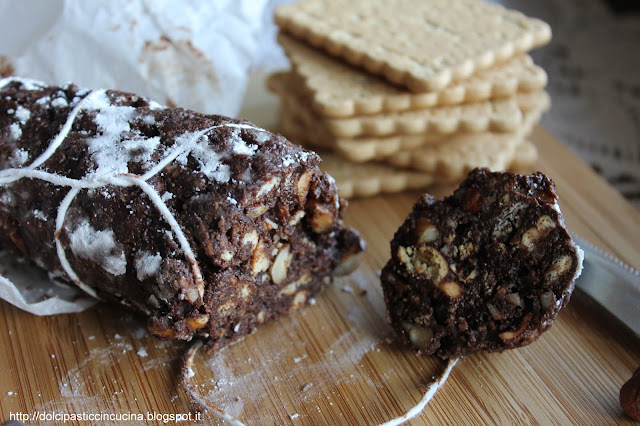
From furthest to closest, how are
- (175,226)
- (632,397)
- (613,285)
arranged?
(613,285) → (632,397) → (175,226)

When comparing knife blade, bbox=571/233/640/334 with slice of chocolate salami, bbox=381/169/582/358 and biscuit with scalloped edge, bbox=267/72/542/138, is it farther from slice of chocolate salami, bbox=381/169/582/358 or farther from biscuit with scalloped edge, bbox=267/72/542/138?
biscuit with scalloped edge, bbox=267/72/542/138

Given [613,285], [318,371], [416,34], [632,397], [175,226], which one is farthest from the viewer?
[416,34]

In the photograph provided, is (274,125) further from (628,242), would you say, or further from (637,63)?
(637,63)

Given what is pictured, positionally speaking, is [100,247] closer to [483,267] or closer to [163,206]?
[163,206]

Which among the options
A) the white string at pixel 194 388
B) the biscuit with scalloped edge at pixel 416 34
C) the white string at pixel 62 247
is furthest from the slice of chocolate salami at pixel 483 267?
the white string at pixel 62 247

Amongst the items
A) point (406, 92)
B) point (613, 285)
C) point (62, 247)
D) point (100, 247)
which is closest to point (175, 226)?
point (100, 247)

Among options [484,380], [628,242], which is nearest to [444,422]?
[484,380]

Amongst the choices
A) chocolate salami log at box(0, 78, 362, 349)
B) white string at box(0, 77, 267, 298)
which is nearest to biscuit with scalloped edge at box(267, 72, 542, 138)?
chocolate salami log at box(0, 78, 362, 349)
